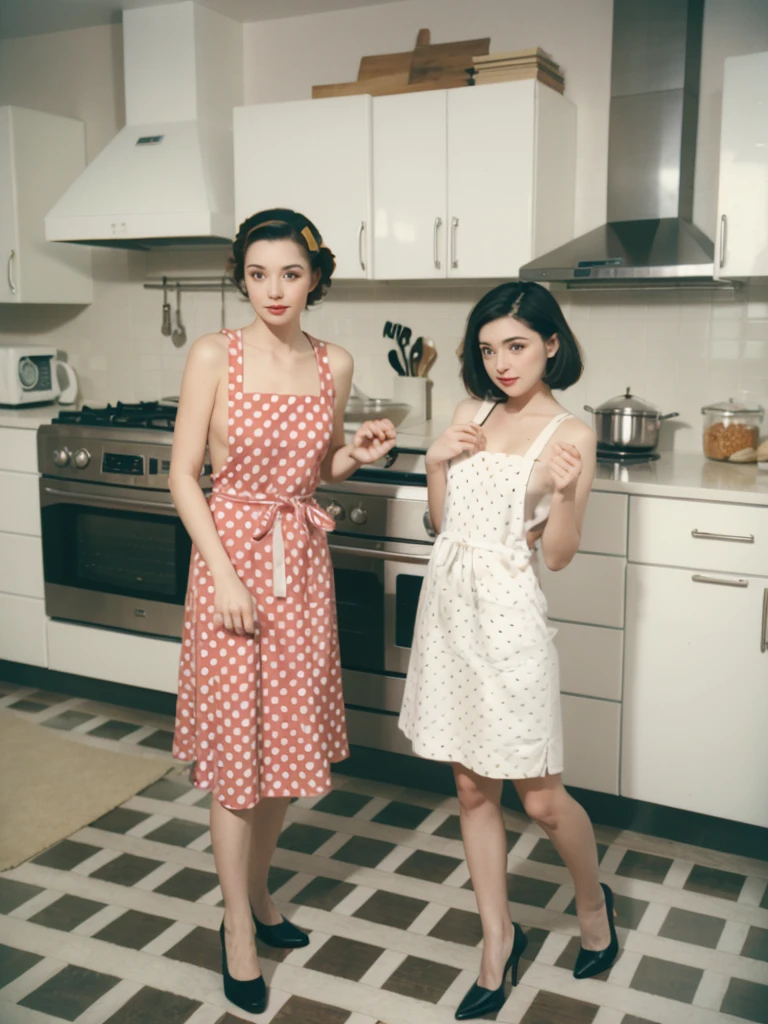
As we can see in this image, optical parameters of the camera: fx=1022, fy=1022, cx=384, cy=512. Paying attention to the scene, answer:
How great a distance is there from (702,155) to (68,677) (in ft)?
8.76

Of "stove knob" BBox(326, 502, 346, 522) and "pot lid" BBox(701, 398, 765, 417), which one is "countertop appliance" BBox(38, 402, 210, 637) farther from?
"pot lid" BBox(701, 398, 765, 417)

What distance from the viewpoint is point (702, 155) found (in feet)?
9.74

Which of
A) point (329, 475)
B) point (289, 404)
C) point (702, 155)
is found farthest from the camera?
point (702, 155)

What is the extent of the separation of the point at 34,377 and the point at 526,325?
263 cm

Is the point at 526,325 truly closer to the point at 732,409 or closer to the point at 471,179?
the point at 732,409

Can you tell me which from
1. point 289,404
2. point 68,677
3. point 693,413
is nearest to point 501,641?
point 289,404

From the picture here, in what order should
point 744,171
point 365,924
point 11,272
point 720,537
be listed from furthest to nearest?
point 11,272 < point 744,171 < point 720,537 < point 365,924

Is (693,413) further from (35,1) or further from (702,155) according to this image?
(35,1)

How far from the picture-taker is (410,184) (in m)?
3.05

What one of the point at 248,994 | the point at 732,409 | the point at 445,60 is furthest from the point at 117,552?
the point at 732,409

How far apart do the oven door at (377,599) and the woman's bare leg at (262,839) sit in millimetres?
797

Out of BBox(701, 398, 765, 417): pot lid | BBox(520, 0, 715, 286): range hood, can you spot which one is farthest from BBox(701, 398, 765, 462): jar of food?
BBox(520, 0, 715, 286): range hood

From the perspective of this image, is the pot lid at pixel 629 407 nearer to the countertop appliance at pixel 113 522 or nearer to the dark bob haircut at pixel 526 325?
the dark bob haircut at pixel 526 325

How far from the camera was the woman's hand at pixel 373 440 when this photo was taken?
74.9 inches
